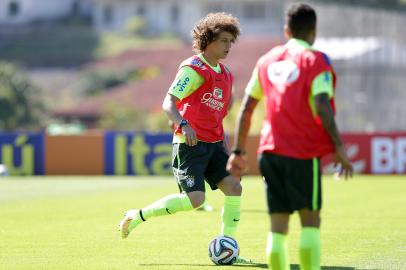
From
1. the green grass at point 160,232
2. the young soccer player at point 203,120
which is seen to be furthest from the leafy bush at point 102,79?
the young soccer player at point 203,120

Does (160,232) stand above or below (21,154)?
above

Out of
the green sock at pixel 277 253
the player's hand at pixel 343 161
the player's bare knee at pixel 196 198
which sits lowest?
the player's bare knee at pixel 196 198

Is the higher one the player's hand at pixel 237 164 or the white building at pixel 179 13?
the player's hand at pixel 237 164

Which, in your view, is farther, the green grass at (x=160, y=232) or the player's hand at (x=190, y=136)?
the green grass at (x=160, y=232)

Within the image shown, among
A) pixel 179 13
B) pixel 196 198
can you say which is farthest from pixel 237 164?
pixel 179 13

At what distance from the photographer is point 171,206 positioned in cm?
1082

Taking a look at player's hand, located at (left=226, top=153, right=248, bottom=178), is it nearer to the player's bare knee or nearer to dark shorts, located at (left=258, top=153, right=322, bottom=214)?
dark shorts, located at (left=258, top=153, right=322, bottom=214)

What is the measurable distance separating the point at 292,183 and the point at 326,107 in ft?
1.98

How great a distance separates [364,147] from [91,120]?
173 ft

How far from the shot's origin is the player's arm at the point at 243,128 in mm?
8336

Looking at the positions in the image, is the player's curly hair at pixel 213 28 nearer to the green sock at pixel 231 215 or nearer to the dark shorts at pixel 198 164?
the dark shorts at pixel 198 164

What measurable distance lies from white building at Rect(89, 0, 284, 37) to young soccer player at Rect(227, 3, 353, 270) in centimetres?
10245

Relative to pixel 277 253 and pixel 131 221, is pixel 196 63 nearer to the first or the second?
pixel 131 221

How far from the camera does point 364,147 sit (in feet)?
109
